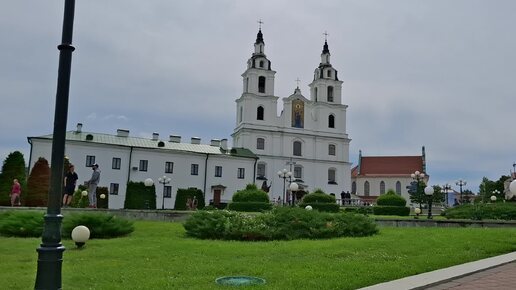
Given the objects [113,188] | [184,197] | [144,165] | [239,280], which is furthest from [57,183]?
[144,165]

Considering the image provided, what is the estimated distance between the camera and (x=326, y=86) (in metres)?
73.6

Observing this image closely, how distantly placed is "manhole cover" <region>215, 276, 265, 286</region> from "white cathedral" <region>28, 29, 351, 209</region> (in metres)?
44.0

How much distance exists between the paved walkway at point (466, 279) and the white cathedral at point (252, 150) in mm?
44561

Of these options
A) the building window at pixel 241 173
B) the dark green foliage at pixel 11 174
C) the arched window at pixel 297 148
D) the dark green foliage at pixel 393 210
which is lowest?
the dark green foliage at pixel 393 210

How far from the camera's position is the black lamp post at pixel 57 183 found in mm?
5277

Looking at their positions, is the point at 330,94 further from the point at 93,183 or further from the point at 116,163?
the point at 93,183

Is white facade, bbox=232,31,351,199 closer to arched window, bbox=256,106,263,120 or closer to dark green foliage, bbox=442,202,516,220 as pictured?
arched window, bbox=256,106,263,120

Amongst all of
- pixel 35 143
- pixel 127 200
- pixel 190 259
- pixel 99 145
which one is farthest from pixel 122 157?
pixel 190 259

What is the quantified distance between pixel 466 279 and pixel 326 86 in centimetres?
6737

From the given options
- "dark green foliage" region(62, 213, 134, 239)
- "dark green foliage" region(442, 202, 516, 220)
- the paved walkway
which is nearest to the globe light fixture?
"dark green foliage" region(62, 213, 134, 239)

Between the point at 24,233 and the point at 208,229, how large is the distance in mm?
5756

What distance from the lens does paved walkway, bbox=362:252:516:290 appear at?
6.86 m

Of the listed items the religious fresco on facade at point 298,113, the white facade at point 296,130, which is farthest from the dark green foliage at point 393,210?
the religious fresco on facade at point 298,113

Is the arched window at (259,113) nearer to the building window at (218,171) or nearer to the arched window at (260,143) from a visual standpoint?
the arched window at (260,143)
